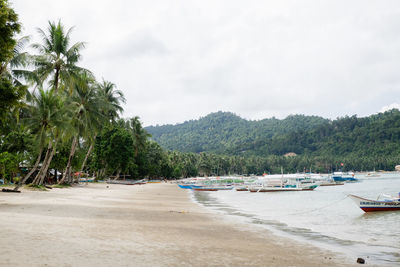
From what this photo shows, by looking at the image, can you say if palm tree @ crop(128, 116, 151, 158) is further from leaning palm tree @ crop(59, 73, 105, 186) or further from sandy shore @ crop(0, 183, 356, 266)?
sandy shore @ crop(0, 183, 356, 266)

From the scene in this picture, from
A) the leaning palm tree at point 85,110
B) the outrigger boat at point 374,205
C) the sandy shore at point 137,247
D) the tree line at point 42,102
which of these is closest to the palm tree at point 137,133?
the tree line at point 42,102

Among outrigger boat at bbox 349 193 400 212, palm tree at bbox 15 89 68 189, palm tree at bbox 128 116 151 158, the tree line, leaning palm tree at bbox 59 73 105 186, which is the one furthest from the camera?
palm tree at bbox 128 116 151 158

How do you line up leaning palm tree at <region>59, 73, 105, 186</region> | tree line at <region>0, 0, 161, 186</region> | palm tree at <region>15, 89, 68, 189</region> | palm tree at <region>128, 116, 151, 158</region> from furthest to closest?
1. palm tree at <region>128, 116, 151, 158</region>
2. leaning palm tree at <region>59, 73, 105, 186</region>
3. palm tree at <region>15, 89, 68, 189</region>
4. tree line at <region>0, 0, 161, 186</region>

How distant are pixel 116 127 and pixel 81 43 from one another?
106 feet

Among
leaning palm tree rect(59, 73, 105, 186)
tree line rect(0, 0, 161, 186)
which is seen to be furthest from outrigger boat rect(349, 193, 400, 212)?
leaning palm tree rect(59, 73, 105, 186)

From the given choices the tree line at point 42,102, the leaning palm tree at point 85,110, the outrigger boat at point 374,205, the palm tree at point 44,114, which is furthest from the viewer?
the leaning palm tree at point 85,110

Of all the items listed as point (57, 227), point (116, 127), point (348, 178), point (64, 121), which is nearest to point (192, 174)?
point (348, 178)

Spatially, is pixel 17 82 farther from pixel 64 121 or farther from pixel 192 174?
pixel 192 174

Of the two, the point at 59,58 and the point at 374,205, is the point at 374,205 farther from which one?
the point at 59,58

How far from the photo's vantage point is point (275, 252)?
867 cm

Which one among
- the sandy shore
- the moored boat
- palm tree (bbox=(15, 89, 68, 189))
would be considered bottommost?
the moored boat

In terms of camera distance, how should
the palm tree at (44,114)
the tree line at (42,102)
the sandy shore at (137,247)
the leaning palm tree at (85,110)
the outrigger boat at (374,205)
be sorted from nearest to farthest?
the sandy shore at (137,247), the tree line at (42,102), the outrigger boat at (374,205), the palm tree at (44,114), the leaning palm tree at (85,110)

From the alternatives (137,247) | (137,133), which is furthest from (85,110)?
(137,133)

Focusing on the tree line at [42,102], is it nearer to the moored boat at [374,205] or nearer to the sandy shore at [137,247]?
the sandy shore at [137,247]
